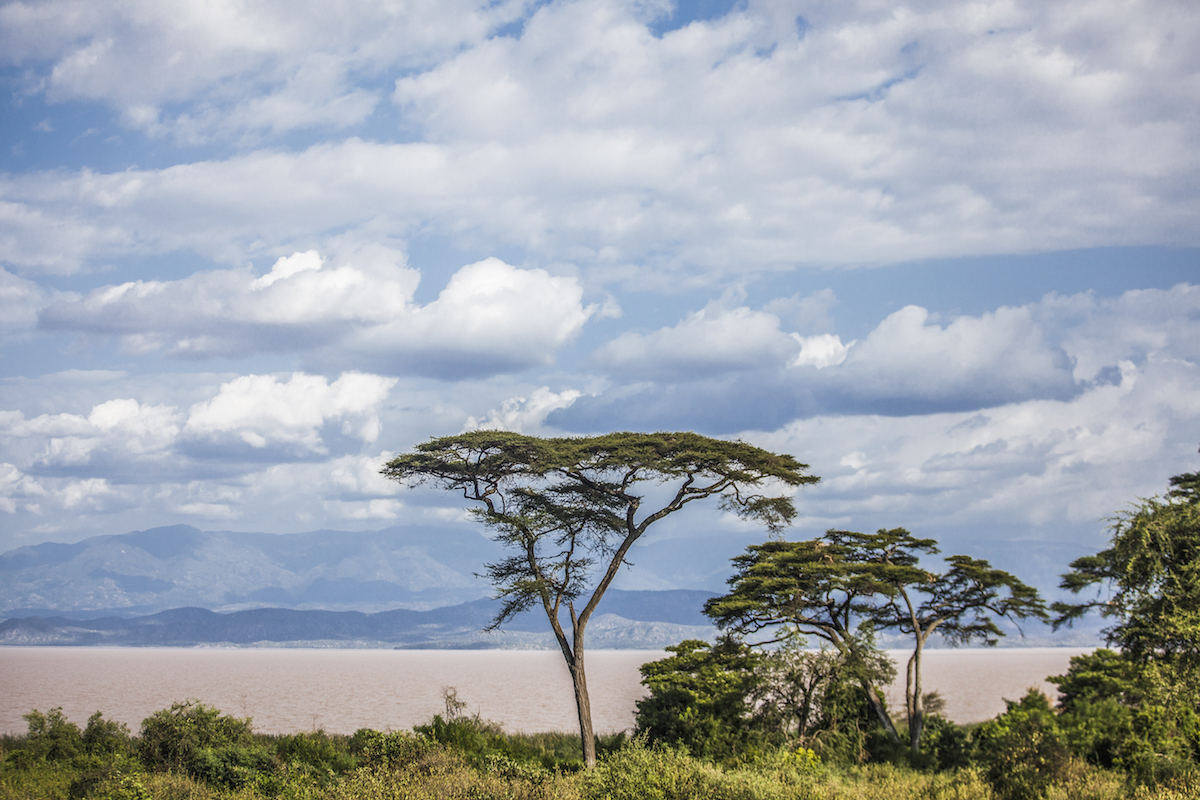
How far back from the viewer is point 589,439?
26156 millimetres

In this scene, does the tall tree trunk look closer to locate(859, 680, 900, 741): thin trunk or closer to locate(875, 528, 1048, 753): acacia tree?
locate(859, 680, 900, 741): thin trunk

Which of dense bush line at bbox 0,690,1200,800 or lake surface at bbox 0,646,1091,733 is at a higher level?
dense bush line at bbox 0,690,1200,800

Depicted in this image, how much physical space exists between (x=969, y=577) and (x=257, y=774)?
22632 millimetres

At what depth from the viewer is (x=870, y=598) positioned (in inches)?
1165

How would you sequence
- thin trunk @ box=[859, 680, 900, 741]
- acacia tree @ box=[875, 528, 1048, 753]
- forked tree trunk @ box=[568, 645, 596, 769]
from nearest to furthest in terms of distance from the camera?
forked tree trunk @ box=[568, 645, 596, 769], thin trunk @ box=[859, 680, 900, 741], acacia tree @ box=[875, 528, 1048, 753]

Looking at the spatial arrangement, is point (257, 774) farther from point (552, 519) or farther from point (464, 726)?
point (552, 519)

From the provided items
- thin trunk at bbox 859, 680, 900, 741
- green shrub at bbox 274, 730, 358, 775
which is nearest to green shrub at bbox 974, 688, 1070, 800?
thin trunk at bbox 859, 680, 900, 741

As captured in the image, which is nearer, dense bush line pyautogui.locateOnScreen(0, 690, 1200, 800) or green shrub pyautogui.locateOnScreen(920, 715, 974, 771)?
dense bush line pyautogui.locateOnScreen(0, 690, 1200, 800)

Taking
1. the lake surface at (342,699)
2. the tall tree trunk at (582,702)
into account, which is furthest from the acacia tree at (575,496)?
the lake surface at (342,699)

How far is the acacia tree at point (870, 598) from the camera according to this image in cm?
2567

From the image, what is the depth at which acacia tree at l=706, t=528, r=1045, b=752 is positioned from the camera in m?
25.7

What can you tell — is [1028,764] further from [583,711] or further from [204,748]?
[204,748]

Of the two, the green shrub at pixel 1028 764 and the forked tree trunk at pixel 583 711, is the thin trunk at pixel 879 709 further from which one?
the forked tree trunk at pixel 583 711

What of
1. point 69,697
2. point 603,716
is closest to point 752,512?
point 603,716
